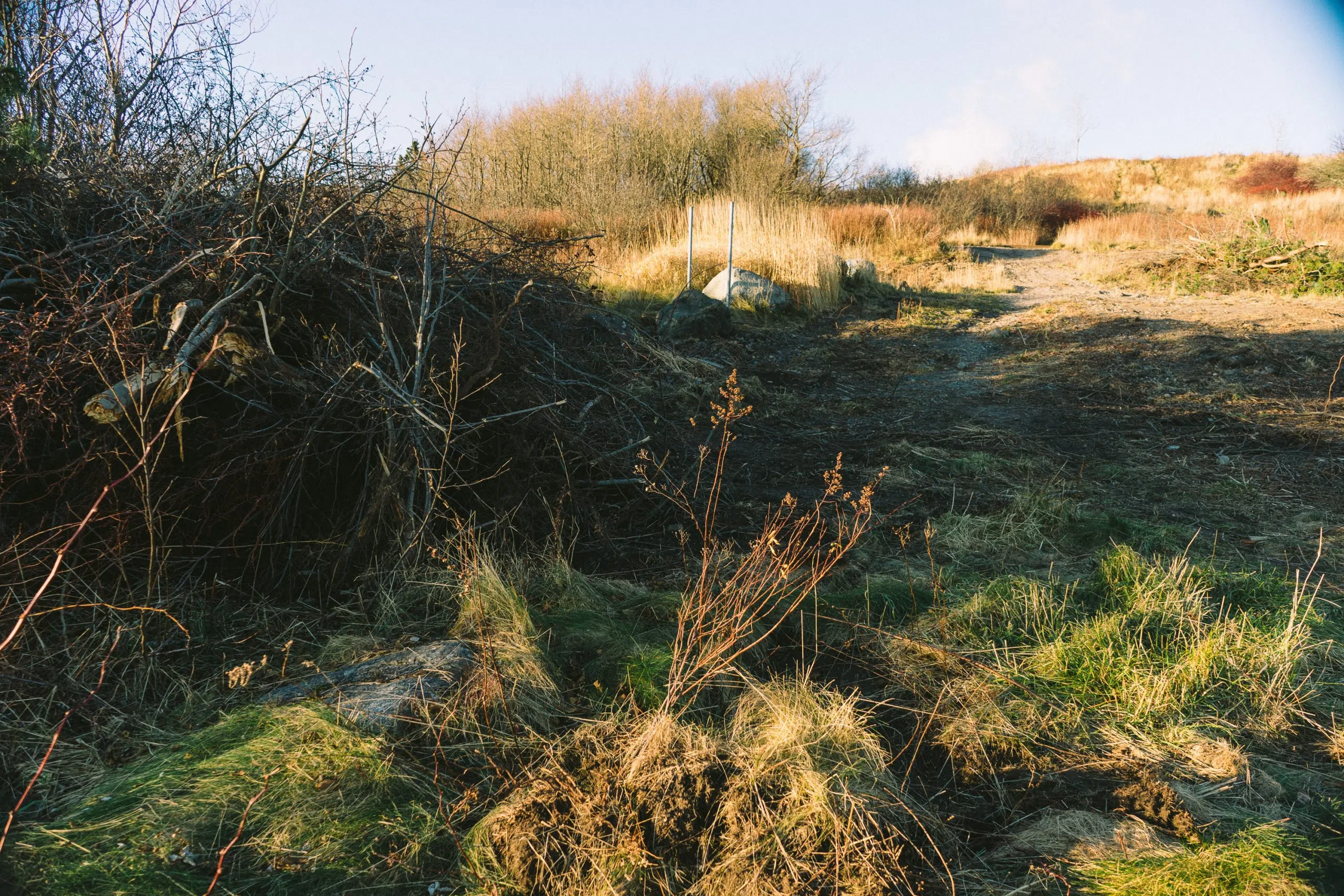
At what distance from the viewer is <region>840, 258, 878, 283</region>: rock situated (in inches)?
517

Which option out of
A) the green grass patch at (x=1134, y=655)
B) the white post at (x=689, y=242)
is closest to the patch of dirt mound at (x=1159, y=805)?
the green grass patch at (x=1134, y=655)

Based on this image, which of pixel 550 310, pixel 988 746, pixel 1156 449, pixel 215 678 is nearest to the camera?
pixel 988 746

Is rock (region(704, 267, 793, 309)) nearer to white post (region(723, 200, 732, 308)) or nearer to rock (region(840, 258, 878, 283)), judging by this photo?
white post (region(723, 200, 732, 308))

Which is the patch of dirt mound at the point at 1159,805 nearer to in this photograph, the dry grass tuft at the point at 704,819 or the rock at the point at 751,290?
the dry grass tuft at the point at 704,819

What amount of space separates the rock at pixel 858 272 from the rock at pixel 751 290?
1883mm

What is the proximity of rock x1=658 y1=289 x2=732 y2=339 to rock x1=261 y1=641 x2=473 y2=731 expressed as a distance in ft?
22.8

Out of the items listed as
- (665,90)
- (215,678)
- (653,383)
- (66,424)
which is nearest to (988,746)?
(215,678)

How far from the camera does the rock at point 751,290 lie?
1130cm

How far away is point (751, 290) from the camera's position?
11367mm

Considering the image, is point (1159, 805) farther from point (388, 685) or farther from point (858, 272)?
point (858, 272)

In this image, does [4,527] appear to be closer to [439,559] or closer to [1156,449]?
[439,559]

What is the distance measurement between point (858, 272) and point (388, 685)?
11902 mm

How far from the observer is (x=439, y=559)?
A: 3357mm

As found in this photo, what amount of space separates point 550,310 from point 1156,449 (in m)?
4.32
